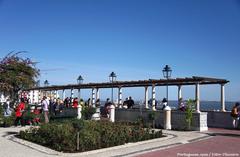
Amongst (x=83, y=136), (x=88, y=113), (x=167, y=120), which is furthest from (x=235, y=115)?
(x=83, y=136)

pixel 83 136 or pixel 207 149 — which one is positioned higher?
pixel 83 136

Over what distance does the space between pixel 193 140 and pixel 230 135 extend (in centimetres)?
313

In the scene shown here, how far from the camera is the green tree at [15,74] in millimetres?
26281

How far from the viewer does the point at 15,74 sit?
27047 mm

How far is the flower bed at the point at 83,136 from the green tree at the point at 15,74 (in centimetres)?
1016

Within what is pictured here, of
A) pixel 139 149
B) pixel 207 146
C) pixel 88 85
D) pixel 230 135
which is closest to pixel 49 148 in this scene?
pixel 139 149

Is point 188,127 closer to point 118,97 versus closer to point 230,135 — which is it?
point 230,135

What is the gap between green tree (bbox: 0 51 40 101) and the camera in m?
26.3

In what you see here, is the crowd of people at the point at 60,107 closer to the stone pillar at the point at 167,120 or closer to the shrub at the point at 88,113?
the stone pillar at the point at 167,120

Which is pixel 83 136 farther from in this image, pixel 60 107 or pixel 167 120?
pixel 60 107

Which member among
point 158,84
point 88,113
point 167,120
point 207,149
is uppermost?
point 158,84

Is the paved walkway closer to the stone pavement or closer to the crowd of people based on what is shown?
the stone pavement

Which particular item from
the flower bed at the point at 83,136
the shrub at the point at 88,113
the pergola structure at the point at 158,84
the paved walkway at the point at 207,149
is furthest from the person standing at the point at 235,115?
the shrub at the point at 88,113

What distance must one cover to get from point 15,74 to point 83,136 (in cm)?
1440
